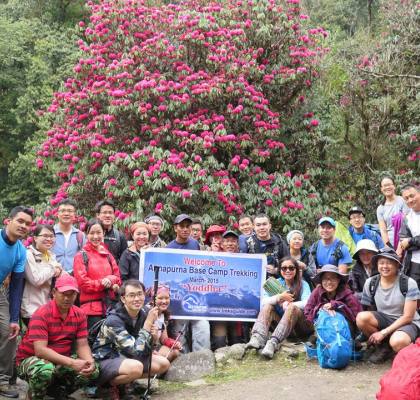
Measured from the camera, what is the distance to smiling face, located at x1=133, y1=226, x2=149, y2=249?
734cm

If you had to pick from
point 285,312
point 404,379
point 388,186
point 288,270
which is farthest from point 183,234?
point 404,379

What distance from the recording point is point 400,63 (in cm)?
1356

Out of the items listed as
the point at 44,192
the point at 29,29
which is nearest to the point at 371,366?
the point at 44,192

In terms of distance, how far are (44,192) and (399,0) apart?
12432 mm

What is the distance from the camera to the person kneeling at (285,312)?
725 centimetres

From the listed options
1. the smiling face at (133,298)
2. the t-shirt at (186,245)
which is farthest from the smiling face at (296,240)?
the smiling face at (133,298)

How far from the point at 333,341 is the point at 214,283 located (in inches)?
74.2

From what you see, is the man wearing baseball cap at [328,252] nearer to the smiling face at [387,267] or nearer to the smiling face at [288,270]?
the smiling face at [288,270]

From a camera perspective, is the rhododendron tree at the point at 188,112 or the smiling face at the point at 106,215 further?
the rhododendron tree at the point at 188,112

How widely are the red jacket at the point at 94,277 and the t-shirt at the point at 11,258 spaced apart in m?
0.79

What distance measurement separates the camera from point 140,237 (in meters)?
7.35

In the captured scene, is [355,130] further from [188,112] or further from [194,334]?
[194,334]

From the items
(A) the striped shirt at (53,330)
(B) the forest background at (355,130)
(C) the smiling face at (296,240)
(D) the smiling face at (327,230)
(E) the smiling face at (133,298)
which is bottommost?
(A) the striped shirt at (53,330)

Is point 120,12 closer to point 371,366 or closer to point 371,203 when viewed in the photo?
point 371,203
